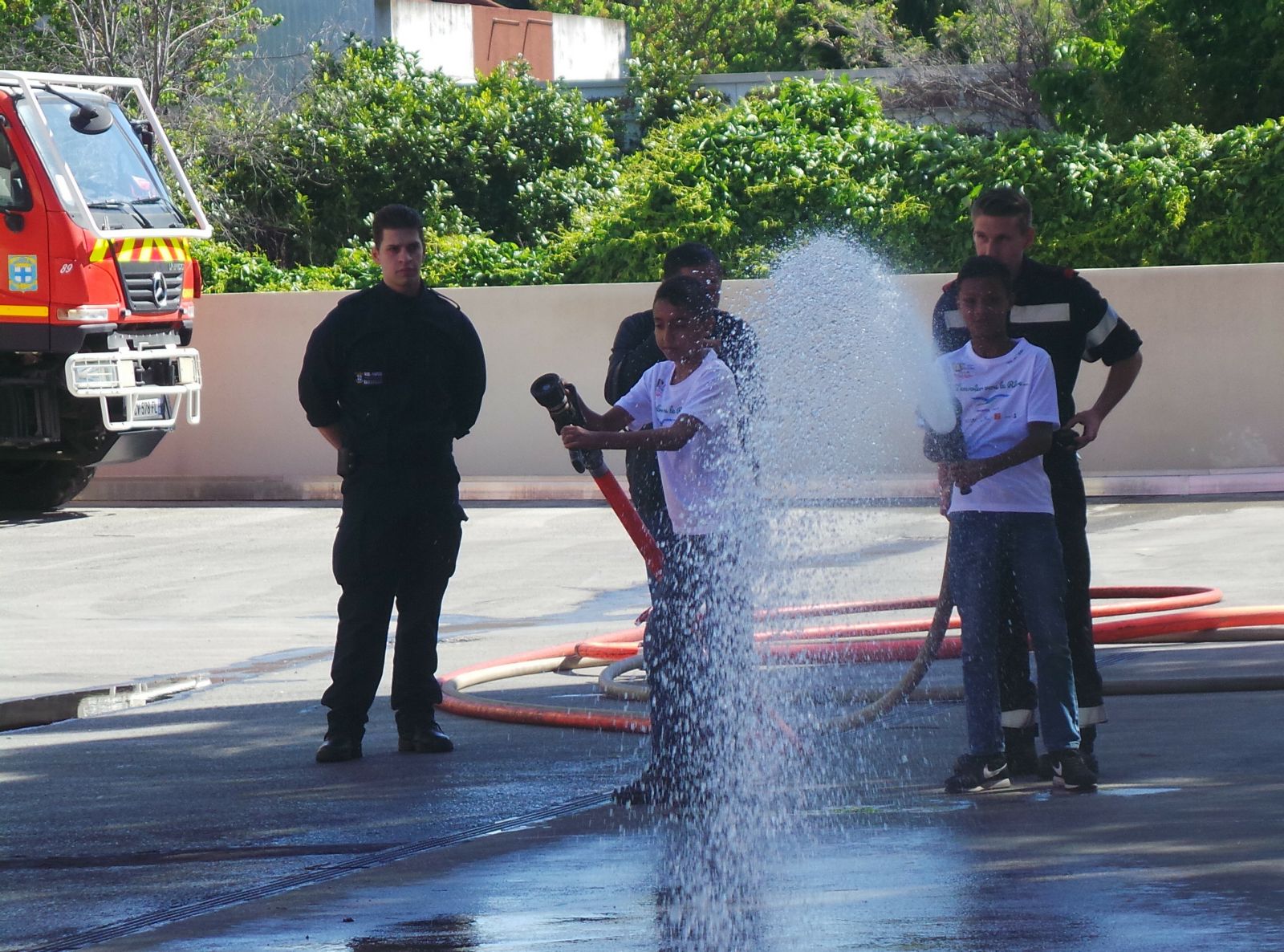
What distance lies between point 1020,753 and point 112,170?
12315 millimetres

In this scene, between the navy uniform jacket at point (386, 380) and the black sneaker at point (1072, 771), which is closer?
the black sneaker at point (1072, 771)

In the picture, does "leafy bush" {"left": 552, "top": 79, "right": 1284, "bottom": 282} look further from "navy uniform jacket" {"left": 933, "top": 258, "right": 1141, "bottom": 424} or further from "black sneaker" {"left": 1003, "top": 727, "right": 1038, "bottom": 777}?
"black sneaker" {"left": 1003, "top": 727, "right": 1038, "bottom": 777}

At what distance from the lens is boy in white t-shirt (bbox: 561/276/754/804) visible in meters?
5.63

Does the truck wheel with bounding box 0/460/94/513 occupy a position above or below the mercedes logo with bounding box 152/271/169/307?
below

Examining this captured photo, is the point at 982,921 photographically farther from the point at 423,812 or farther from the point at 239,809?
the point at 239,809

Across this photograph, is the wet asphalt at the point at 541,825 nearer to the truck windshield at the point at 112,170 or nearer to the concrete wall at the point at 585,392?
the truck windshield at the point at 112,170

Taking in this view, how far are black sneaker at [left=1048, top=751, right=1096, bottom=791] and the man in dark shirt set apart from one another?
1330 mm

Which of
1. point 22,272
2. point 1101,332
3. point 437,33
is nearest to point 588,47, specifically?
point 437,33

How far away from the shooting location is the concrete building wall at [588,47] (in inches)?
1777

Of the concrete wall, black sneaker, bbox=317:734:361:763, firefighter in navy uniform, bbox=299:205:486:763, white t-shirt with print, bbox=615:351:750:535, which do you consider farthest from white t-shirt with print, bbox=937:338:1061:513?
the concrete wall

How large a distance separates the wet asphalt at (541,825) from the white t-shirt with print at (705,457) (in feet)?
2.98

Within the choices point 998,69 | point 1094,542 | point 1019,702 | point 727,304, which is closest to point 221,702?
point 1019,702

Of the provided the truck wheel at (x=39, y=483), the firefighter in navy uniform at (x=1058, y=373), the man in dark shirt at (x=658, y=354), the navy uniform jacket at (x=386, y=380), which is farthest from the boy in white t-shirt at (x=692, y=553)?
the truck wheel at (x=39, y=483)

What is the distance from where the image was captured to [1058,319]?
5.93 metres
